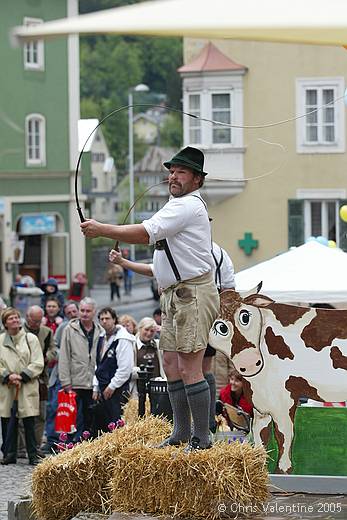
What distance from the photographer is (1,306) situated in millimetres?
16609

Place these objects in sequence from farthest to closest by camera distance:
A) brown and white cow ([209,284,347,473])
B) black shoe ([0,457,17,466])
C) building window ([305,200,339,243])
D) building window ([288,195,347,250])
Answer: building window ([305,200,339,243]) < building window ([288,195,347,250]) < black shoe ([0,457,17,466]) < brown and white cow ([209,284,347,473])

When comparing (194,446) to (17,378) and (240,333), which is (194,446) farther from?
(17,378)

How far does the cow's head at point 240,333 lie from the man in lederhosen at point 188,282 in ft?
2.95

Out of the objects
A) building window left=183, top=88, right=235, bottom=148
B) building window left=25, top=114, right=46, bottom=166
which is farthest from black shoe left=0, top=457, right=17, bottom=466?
building window left=25, top=114, right=46, bottom=166

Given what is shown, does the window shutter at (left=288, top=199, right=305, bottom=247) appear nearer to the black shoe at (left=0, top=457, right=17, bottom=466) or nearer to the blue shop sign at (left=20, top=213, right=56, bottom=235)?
the blue shop sign at (left=20, top=213, right=56, bottom=235)

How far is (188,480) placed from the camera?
796 cm

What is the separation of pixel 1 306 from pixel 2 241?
29.8 m

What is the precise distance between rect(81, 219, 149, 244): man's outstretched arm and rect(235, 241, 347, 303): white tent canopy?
6.45 meters

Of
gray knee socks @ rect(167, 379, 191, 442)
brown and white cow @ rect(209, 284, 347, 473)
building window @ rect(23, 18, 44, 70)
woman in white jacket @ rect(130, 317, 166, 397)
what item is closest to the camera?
gray knee socks @ rect(167, 379, 191, 442)

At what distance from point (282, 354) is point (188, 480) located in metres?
1.53

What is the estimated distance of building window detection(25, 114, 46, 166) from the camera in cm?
4659

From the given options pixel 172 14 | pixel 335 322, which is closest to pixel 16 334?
pixel 335 322

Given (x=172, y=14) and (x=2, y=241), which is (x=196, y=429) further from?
(x=2, y=241)
